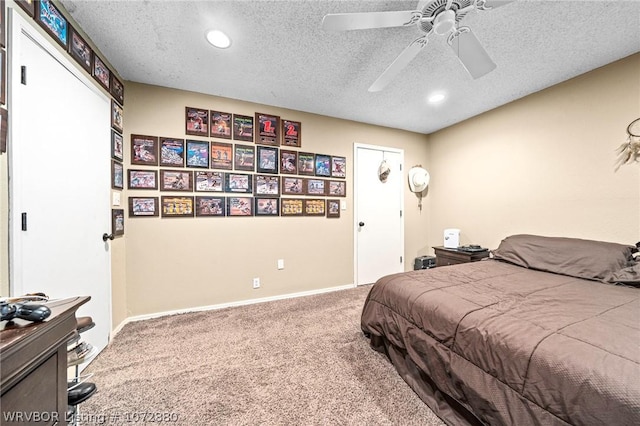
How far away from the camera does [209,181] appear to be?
2.71 metres

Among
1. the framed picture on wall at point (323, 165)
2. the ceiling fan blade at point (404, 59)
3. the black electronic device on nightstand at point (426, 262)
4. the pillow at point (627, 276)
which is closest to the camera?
the ceiling fan blade at point (404, 59)

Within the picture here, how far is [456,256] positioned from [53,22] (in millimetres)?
4131

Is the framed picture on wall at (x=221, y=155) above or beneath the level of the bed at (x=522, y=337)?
above

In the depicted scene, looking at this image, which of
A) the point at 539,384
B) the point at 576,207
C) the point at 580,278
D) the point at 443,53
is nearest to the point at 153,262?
the point at 539,384

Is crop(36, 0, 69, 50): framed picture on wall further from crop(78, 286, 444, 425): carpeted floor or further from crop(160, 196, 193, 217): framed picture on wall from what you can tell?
crop(78, 286, 444, 425): carpeted floor

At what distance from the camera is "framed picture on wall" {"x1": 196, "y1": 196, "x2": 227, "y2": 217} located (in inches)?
105

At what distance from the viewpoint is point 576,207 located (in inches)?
93.4

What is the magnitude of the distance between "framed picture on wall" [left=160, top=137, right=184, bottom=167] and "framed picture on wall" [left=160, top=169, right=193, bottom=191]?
9 cm

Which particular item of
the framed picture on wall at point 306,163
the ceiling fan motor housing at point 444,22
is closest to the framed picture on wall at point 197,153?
the framed picture on wall at point 306,163

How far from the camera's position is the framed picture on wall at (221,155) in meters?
2.72

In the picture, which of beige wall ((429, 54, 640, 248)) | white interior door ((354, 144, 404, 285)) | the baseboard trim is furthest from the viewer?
white interior door ((354, 144, 404, 285))

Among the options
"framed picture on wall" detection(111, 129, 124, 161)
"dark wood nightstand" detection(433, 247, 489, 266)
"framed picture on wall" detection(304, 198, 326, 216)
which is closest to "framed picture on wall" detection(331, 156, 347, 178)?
"framed picture on wall" detection(304, 198, 326, 216)

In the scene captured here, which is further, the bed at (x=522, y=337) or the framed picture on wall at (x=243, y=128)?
the framed picture on wall at (x=243, y=128)

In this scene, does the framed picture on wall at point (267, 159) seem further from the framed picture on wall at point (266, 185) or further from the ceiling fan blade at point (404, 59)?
the ceiling fan blade at point (404, 59)
